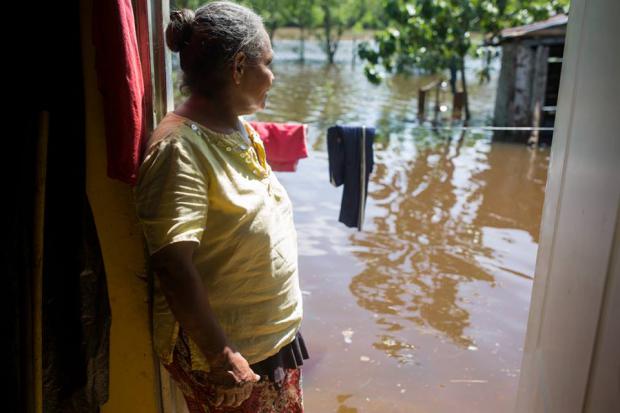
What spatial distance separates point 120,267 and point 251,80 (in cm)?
67

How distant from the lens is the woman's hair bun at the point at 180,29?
1560mm

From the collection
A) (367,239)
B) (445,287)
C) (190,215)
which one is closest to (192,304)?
(190,215)

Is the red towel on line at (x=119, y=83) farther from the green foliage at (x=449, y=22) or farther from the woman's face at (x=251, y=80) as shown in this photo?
the green foliage at (x=449, y=22)

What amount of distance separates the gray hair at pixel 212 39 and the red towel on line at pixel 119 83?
5.0 inches

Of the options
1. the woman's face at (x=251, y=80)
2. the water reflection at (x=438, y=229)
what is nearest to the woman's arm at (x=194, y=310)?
the woman's face at (x=251, y=80)

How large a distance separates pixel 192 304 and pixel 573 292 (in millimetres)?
932

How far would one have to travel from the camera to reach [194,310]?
1.45 metres

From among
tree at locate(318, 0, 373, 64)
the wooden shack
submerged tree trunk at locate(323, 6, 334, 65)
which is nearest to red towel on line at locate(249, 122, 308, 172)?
the wooden shack

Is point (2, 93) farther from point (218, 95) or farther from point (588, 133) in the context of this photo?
point (588, 133)

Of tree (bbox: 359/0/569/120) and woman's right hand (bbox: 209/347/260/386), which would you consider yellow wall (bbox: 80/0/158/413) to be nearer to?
Result: woman's right hand (bbox: 209/347/260/386)

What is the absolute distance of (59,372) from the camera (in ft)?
5.51

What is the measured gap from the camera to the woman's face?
1.58m

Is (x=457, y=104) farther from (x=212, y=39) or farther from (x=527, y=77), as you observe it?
(x=212, y=39)

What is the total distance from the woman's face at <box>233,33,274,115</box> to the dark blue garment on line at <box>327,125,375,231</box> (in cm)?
247
